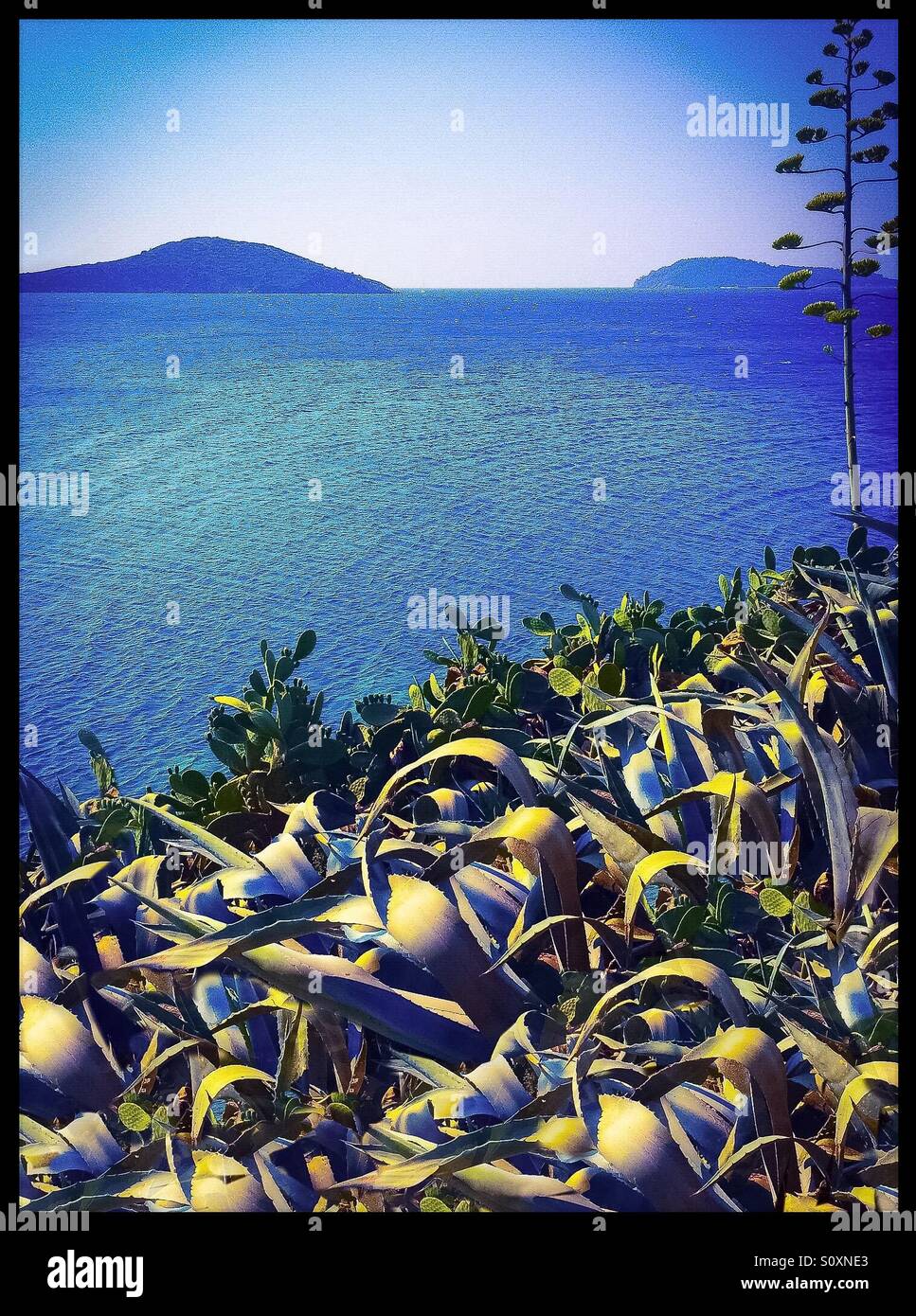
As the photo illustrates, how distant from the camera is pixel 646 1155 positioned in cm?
121

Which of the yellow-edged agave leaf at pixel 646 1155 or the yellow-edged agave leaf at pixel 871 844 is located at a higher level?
the yellow-edged agave leaf at pixel 871 844

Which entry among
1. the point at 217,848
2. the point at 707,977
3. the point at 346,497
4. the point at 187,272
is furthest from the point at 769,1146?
the point at 187,272

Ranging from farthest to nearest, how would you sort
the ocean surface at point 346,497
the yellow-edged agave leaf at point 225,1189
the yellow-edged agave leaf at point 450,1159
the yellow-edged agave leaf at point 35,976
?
1. the ocean surface at point 346,497
2. the yellow-edged agave leaf at point 35,976
3. the yellow-edged agave leaf at point 225,1189
4. the yellow-edged agave leaf at point 450,1159

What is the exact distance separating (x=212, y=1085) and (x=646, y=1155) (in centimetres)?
53

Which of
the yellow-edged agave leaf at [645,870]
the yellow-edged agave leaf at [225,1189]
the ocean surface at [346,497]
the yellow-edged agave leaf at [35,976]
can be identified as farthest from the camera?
the ocean surface at [346,497]

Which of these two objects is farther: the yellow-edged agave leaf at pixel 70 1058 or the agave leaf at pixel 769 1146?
the yellow-edged agave leaf at pixel 70 1058

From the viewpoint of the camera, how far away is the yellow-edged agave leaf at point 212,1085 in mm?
1344

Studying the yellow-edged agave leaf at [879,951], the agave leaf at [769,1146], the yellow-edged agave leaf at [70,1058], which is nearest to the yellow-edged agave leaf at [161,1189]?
the yellow-edged agave leaf at [70,1058]

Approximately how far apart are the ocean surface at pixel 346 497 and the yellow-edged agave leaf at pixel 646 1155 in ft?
7.11

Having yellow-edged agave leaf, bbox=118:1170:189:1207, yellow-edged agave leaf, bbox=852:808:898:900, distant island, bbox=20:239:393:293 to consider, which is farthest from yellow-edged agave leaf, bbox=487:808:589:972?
distant island, bbox=20:239:393:293

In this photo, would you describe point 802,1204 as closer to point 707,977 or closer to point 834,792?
point 707,977

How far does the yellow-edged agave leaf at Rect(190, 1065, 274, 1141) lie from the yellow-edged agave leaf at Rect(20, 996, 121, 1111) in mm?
194

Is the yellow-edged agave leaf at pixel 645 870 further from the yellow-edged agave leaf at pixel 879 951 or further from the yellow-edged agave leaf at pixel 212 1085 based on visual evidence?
the yellow-edged agave leaf at pixel 212 1085
